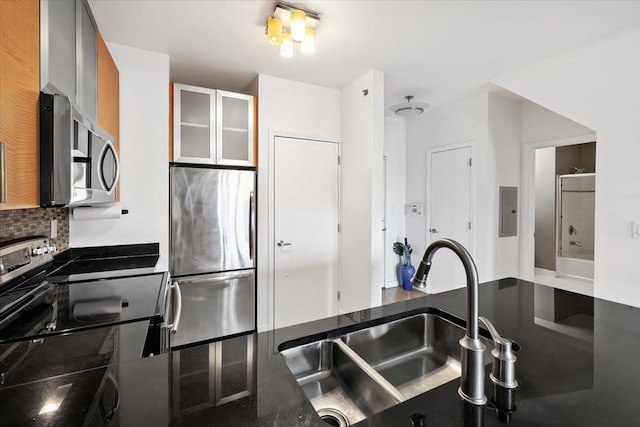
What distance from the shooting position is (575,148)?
16.5 feet

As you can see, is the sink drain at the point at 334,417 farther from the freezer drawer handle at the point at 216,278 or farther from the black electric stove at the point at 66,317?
the freezer drawer handle at the point at 216,278

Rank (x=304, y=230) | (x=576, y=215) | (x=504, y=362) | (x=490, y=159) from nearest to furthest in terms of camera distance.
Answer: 1. (x=504, y=362)
2. (x=304, y=230)
3. (x=490, y=159)
4. (x=576, y=215)

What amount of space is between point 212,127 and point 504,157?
3182mm

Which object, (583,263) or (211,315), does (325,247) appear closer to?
(211,315)

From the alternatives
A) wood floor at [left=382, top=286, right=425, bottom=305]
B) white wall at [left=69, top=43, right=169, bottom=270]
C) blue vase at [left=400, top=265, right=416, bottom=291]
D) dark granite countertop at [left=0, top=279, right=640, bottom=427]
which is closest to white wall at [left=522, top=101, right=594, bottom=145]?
blue vase at [left=400, top=265, right=416, bottom=291]

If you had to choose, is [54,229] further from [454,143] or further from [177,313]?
[454,143]

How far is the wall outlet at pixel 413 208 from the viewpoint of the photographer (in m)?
4.19

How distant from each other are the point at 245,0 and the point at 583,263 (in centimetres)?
556

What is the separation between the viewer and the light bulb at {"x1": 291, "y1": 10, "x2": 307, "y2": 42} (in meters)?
1.79

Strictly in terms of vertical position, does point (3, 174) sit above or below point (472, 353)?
above

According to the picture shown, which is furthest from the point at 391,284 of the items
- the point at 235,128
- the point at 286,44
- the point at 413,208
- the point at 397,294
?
the point at 286,44

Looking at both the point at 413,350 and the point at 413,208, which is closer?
the point at 413,350

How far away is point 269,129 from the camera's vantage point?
2.85 meters

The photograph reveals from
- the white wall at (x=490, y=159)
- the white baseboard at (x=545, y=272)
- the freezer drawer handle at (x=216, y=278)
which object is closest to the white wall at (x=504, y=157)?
the white wall at (x=490, y=159)
